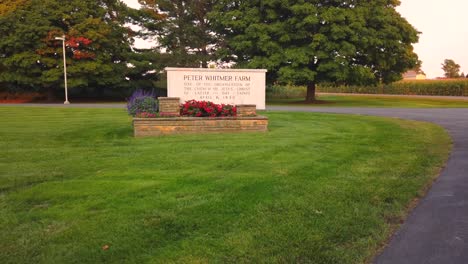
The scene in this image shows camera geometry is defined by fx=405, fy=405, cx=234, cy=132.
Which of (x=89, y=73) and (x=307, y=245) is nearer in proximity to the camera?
(x=307, y=245)

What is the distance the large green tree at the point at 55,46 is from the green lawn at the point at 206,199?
98.5 ft

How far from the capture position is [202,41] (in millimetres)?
40938

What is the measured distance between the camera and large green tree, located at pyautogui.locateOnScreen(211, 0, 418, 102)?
99.6ft

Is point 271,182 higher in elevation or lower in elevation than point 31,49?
lower

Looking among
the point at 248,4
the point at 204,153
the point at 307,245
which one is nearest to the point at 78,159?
the point at 204,153

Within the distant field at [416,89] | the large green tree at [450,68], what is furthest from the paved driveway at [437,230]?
the large green tree at [450,68]

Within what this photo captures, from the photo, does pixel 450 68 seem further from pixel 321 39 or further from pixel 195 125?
pixel 195 125

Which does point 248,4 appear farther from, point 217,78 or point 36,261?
point 36,261

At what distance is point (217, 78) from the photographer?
41.9 ft

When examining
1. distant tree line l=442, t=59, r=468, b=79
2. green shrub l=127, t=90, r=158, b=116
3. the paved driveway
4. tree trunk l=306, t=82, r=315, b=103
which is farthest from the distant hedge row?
distant tree line l=442, t=59, r=468, b=79

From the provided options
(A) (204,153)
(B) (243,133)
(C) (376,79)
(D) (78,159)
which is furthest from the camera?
(C) (376,79)

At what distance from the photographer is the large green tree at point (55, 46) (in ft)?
120

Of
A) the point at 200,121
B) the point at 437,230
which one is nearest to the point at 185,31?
the point at 200,121

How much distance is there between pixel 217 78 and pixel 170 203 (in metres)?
8.48
